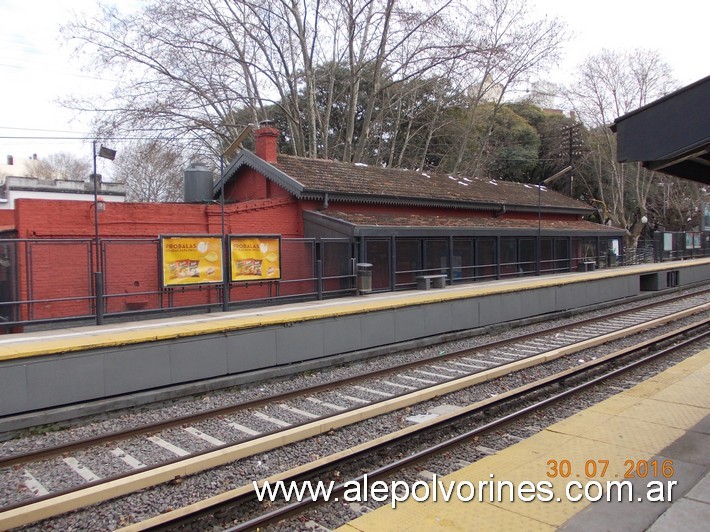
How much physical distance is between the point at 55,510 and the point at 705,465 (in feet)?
19.8

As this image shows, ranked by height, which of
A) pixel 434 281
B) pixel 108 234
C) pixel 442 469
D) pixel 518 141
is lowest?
pixel 442 469

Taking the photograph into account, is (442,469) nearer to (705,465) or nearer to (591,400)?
(705,465)

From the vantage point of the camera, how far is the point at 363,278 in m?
16.5

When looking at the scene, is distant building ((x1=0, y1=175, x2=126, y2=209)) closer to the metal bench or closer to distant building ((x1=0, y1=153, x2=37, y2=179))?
the metal bench

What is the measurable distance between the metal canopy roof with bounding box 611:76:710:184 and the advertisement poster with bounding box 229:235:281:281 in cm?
984

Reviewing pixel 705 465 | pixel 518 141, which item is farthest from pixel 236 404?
pixel 518 141

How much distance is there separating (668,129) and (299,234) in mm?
14325

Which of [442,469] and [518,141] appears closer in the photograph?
[442,469]

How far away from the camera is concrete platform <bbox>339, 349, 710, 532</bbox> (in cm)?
423

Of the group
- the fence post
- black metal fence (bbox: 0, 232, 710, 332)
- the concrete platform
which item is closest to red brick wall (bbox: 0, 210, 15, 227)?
black metal fence (bbox: 0, 232, 710, 332)

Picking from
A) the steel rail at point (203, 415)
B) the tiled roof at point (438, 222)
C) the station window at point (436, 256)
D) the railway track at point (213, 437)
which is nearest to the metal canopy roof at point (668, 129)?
the railway track at point (213, 437)

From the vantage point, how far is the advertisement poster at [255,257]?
1391 centimetres

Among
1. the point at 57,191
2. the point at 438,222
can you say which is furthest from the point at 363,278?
the point at 57,191

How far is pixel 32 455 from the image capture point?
21.4ft
